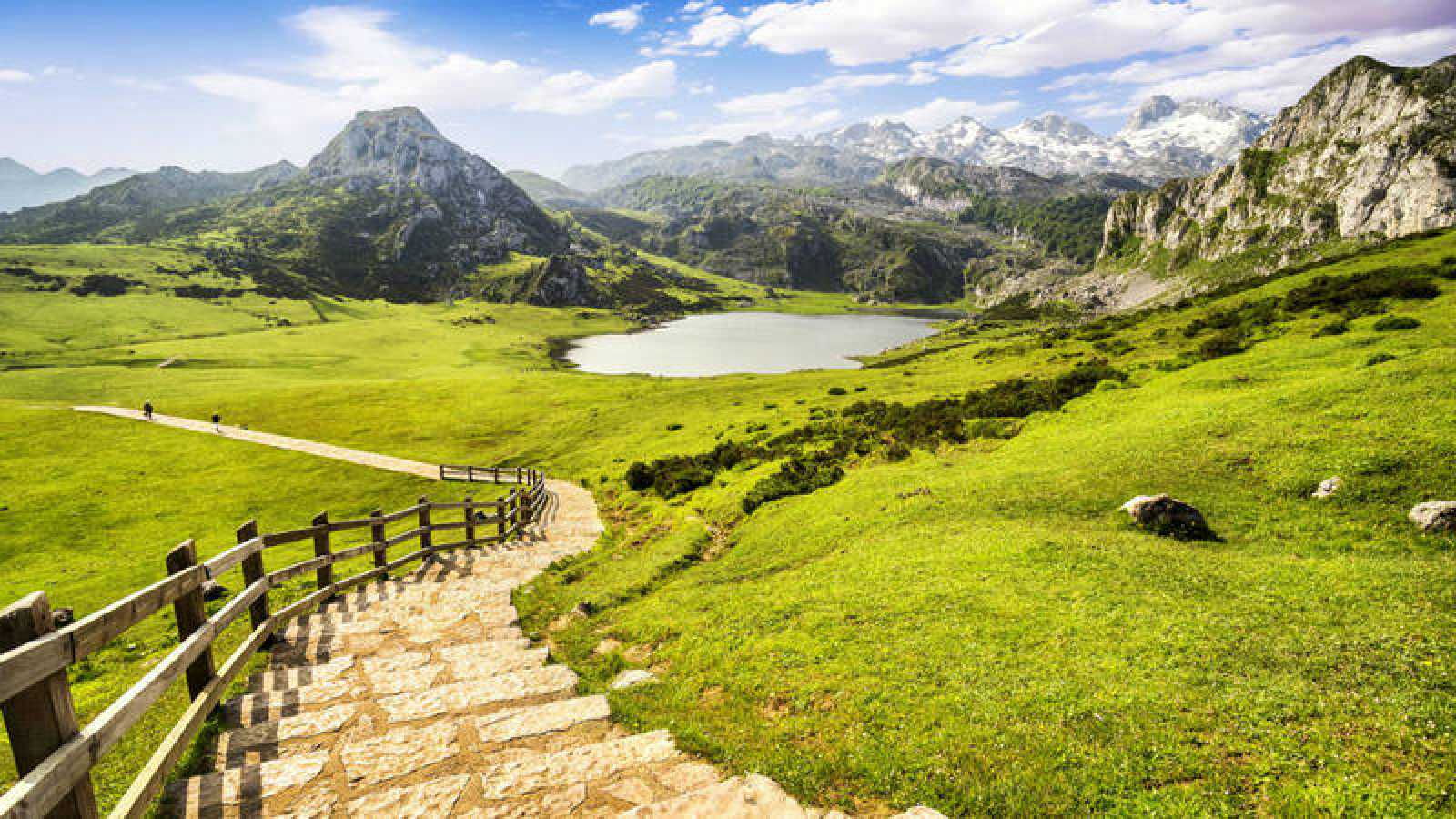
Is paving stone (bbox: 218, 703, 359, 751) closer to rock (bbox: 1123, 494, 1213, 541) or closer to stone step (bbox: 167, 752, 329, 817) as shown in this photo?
stone step (bbox: 167, 752, 329, 817)

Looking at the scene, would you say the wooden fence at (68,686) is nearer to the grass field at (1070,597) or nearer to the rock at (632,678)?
the grass field at (1070,597)

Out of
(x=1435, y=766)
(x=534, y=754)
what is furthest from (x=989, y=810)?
(x=534, y=754)

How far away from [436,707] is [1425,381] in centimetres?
Answer: 3025

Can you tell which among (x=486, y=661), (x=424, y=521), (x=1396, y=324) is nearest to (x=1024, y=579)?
(x=486, y=661)

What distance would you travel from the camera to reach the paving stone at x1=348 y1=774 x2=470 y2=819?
24.9ft

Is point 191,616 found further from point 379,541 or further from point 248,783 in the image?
point 379,541

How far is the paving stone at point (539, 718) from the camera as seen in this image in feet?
31.4

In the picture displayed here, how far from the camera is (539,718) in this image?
1017 cm

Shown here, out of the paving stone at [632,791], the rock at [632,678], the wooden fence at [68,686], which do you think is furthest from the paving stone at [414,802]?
the rock at [632,678]

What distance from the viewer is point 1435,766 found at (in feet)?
24.3

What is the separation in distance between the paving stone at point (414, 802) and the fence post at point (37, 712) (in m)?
2.72

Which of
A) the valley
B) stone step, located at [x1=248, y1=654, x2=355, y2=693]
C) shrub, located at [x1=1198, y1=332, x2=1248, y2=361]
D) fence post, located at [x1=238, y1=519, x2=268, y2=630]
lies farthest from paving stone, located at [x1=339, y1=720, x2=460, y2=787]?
shrub, located at [x1=1198, y1=332, x2=1248, y2=361]

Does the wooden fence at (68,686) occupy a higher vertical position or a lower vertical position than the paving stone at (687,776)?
higher

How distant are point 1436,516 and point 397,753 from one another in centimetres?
2254
